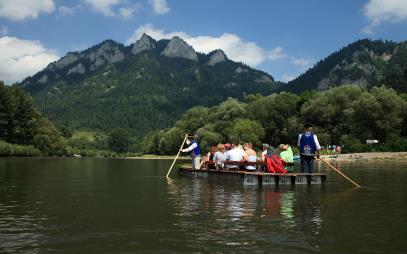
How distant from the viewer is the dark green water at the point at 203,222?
36.5 feet

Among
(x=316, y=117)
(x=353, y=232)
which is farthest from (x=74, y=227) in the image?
(x=316, y=117)

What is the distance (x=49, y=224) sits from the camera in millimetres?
14016

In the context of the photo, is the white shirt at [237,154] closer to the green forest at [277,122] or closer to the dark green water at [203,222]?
the dark green water at [203,222]

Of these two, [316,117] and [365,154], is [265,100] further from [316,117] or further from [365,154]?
[365,154]

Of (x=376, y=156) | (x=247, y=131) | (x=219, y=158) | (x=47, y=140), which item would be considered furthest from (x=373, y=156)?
(x=47, y=140)

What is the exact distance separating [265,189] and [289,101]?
376 ft

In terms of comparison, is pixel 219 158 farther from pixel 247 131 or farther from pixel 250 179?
pixel 247 131

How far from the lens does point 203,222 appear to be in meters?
14.2

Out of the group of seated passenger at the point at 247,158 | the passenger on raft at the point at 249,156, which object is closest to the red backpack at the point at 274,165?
the group of seated passenger at the point at 247,158

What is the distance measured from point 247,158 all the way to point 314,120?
94.9 m

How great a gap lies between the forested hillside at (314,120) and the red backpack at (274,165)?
6589 centimetres

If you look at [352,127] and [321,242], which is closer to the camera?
[321,242]

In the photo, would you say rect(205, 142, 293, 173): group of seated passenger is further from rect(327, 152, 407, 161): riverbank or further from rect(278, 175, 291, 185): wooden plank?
rect(327, 152, 407, 161): riverbank

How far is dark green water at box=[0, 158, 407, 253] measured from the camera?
11.1 meters
